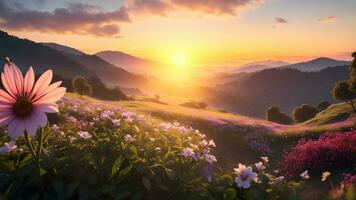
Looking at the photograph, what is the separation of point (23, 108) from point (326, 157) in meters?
17.1

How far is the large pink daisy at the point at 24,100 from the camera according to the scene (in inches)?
138

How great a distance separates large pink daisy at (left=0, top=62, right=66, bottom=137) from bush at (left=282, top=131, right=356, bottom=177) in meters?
15.3

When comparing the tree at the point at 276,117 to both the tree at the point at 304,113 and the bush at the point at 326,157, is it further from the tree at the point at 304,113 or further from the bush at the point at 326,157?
the bush at the point at 326,157

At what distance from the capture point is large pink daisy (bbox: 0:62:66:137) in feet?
11.5

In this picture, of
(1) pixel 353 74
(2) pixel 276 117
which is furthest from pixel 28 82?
(2) pixel 276 117

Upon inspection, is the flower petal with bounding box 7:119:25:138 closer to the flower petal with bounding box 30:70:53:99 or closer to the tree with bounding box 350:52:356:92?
the flower petal with bounding box 30:70:53:99

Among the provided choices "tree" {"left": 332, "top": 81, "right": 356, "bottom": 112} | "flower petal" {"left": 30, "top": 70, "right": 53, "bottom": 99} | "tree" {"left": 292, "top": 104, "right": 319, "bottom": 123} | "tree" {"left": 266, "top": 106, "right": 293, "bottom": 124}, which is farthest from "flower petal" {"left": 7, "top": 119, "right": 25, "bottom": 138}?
"tree" {"left": 266, "top": 106, "right": 293, "bottom": 124}

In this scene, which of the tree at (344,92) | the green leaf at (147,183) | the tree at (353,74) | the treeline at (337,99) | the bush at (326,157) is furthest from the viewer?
the tree at (344,92)

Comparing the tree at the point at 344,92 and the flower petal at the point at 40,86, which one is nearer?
the flower petal at the point at 40,86

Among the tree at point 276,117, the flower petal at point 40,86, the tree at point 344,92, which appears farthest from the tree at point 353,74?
the flower petal at point 40,86

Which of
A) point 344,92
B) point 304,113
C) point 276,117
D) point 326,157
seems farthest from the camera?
point 276,117

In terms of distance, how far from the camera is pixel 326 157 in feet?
60.4

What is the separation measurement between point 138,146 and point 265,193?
2.23m

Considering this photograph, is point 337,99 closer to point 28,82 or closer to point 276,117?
point 276,117
